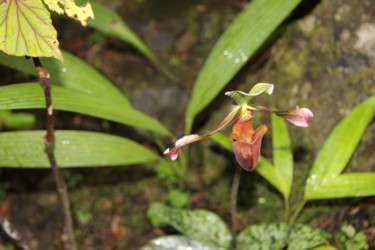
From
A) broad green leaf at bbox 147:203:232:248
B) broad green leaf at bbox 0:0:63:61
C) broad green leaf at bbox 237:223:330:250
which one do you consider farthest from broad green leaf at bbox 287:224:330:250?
broad green leaf at bbox 0:0:63:61

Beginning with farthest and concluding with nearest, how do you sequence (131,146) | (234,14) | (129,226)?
(234,14) → (129,226) → (131,146)

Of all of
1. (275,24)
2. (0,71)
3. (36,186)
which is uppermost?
(0,71)

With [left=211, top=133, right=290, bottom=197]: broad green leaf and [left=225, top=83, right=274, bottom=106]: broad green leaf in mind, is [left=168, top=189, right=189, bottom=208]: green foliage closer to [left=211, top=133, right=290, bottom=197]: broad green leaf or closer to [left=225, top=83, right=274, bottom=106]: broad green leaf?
[left=211, top=133, right=290, bottom=197]: broad green leaf

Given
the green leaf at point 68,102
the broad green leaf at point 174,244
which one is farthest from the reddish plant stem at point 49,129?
the broad green leaf at point 174,244

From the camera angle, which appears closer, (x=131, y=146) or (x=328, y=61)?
(x=131, y=146)

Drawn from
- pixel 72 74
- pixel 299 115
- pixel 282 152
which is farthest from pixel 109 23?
pixel 299 115

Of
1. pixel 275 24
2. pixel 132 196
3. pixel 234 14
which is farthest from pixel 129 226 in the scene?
pixel 234 14

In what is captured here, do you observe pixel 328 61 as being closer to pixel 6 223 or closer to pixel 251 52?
pixel 251 52

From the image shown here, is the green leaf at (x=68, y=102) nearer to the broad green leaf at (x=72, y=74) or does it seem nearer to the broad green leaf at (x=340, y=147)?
the broad green leaf at (x=72, y=74)
